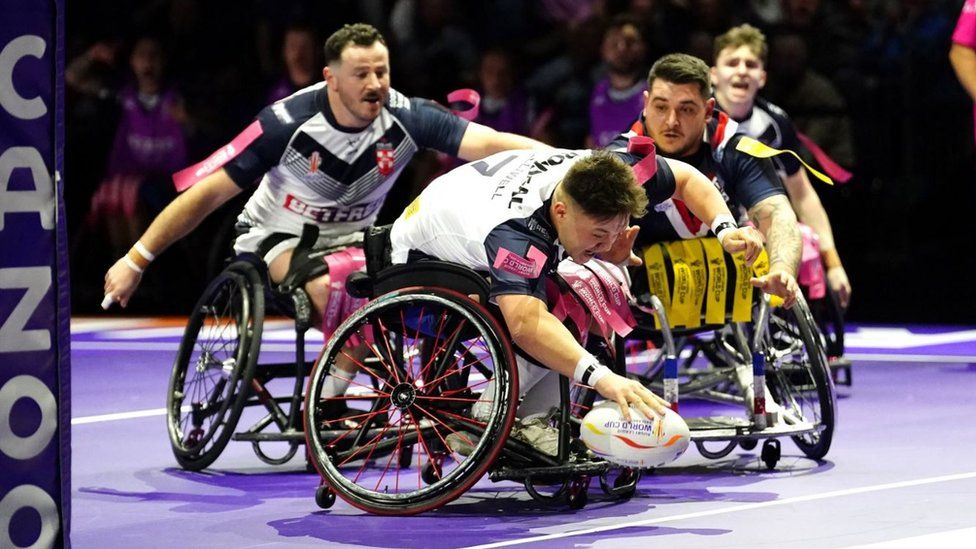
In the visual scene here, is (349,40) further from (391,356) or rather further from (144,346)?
(144,346)

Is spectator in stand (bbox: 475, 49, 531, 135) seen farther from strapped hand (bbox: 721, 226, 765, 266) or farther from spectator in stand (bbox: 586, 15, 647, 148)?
strapped hand (bbox: 721, 226, 765, 266)

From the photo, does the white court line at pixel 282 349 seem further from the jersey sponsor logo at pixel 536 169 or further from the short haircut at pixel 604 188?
the short haircut at pixel 604 188

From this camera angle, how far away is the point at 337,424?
604 cm

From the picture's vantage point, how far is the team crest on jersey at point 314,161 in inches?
253

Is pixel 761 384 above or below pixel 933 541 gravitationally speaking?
above

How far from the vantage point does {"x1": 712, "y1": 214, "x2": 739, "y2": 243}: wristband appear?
219 inches

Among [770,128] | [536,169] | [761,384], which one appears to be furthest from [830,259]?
[536,169]

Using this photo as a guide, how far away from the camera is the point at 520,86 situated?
1074 cm

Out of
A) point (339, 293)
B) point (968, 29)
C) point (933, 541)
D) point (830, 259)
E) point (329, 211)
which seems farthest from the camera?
point (830, 259)

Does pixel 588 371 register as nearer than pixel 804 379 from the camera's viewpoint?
Yes

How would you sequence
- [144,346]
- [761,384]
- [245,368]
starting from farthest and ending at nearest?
1. [144,346]
2. [245,368]
3. [761,384]

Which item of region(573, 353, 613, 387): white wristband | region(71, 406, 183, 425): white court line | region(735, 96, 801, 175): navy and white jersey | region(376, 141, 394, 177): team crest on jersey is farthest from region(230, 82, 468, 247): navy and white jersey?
region(573, 353, 613, 387): white wristband

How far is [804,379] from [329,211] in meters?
1.86

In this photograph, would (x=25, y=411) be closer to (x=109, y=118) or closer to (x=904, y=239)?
(x=904, y=239)
